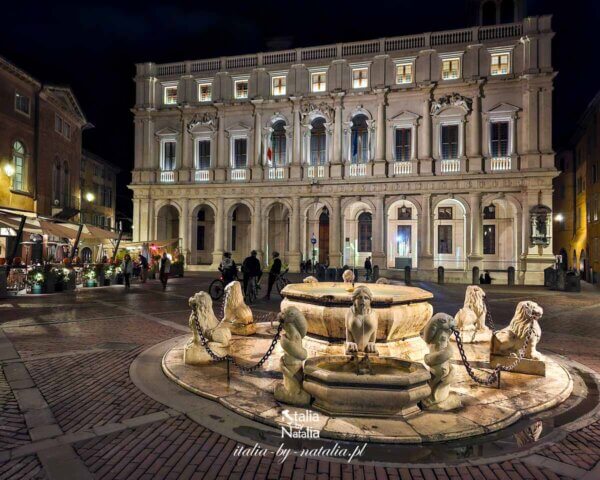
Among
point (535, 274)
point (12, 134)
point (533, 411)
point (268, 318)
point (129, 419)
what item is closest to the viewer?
point (129, 419)

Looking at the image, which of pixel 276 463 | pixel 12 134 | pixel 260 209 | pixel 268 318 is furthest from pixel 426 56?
pixel 276 463

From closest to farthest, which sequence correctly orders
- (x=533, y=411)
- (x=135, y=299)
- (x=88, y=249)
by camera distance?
1. (x=533, y=411)
2. (x=135, y=299)
3. (x=88, y=249)

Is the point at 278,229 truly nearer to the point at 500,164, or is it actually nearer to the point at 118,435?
the point at 500,164

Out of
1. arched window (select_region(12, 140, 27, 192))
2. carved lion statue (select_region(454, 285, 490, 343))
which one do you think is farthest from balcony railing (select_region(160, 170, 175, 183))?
carved lion statue (select_region(454, 285, 490, 343))

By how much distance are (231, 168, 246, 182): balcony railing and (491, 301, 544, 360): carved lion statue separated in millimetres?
27526

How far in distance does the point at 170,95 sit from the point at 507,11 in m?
27.3

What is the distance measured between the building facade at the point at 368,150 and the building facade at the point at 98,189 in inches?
470

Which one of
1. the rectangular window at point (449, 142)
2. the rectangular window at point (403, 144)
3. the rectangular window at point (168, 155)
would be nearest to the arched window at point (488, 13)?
the rectangular window at point (449, 142)

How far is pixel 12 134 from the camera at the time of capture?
76.5 feet

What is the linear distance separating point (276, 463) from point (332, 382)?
1192 millimetres

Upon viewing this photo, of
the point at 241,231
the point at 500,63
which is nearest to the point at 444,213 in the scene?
the point at 500,63

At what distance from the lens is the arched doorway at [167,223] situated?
34.6 m

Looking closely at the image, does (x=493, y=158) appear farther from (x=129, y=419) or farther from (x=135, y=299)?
(x=129, y=419)

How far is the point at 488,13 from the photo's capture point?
3161 cm
